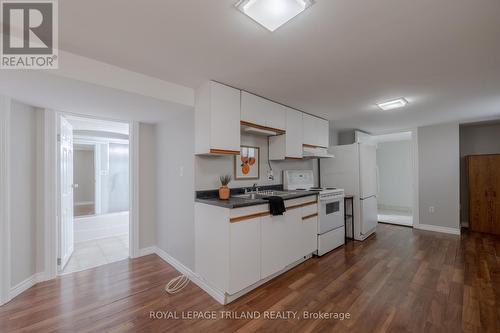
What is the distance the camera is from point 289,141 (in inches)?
131

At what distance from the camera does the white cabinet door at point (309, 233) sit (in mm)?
2961

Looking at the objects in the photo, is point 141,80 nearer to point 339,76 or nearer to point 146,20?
point 146,20

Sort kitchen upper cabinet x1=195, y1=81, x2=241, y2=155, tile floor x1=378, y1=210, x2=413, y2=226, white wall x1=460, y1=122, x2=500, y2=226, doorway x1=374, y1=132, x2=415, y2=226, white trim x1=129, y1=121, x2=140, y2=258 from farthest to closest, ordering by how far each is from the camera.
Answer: doorway x1=374, y1=132, x2=415, y2=226 < tile floor x1=378, y1=210, x2=413, y2=226 < white wall x1=460, y1=122, x2=500, y2=226 < white trim x1=129, y1=121, x2=140, y2=258 < kitchen upper cabinet x1=195, y1=81, x2=241, y2=155

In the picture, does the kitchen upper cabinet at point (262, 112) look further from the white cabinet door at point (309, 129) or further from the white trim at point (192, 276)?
the white trim at point (192, 276)

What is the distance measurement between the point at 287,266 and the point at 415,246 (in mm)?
2468

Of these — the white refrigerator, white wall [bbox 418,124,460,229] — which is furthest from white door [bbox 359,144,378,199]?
white wall [bbox 418,124,460,229]

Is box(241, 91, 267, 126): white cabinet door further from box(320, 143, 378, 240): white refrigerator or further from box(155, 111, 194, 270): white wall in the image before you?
box(320, 143, 378, 240): white refrigerator

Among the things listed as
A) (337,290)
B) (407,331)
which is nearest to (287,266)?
(337,290)

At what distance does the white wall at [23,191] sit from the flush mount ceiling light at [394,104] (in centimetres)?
456

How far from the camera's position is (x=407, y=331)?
1.72 meters

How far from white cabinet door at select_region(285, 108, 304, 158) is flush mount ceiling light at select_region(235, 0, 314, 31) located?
1938 mm

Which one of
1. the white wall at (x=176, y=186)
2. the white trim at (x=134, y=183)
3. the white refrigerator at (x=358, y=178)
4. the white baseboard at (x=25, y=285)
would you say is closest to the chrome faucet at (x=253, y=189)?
the white wall at (x=176, y=186)

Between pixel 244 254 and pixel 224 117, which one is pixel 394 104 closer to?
pixel 224 117

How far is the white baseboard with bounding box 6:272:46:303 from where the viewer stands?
218 centimetres
